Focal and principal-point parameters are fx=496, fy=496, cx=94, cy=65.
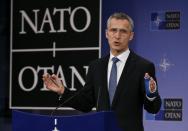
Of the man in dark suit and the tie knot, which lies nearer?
the man in dark suit

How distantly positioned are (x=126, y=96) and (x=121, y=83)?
2.8 inches

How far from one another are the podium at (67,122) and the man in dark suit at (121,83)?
1.10 ft

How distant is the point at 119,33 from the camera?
96.4 inches

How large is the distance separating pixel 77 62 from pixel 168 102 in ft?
3.03

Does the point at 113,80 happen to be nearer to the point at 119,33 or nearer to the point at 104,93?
the point at 104,93

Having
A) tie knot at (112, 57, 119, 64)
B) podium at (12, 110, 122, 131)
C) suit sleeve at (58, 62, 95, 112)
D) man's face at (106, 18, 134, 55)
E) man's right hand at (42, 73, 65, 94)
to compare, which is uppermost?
man's face at (106, 18, 134, 55)

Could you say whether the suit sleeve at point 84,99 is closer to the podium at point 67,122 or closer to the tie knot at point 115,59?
the tie knot at point 115,59

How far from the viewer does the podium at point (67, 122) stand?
1.91m

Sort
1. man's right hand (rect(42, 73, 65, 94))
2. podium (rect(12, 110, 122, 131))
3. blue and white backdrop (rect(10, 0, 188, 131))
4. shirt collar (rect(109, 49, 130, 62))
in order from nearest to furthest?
1. podium (rect(12, 110, 122, 131))
2. man's right hand (rect(42, 73, 65, 94))
3. shirt collar (rect(109, 49, 130, 62))
4. blue and white backdrop (rect(10, 0, 188, 131))

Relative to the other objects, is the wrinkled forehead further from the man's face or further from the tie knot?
the tie knot

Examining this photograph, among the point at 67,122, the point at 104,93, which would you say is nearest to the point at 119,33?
the point at 104,93

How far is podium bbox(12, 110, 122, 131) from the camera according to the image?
6.28 feet

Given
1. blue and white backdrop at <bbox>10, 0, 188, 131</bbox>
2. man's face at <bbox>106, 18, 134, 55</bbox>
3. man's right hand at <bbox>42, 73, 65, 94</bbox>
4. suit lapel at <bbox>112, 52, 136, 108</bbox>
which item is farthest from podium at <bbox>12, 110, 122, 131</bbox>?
blue and white backdrop at <bbox>10, 0, 188, 131</bbox>

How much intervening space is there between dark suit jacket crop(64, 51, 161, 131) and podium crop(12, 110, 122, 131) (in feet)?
1.39
